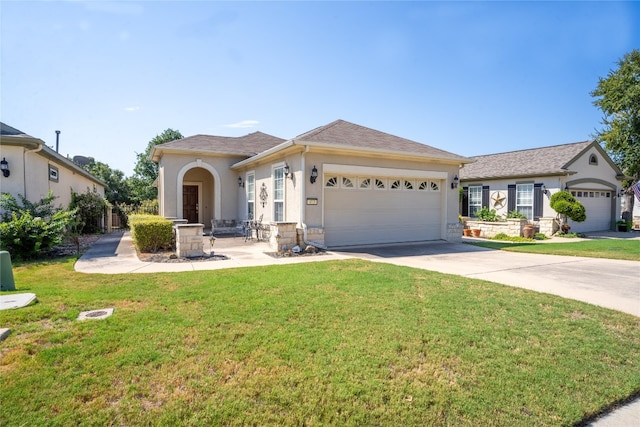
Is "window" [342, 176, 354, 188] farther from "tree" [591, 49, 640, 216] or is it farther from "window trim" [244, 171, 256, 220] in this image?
"tree" [591, 49, 640, 216]

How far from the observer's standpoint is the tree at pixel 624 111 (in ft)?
70.7

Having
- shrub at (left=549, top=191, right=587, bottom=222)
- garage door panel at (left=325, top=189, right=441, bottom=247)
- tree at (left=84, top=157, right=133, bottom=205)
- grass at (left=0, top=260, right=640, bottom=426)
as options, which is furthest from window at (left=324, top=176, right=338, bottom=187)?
tree at (left=84, top=157, right=133, bottom=205)

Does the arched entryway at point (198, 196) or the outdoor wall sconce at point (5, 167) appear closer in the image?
the outdoor wall sconce at point (5, 167)

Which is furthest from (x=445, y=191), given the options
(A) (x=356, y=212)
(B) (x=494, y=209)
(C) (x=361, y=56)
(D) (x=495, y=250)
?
(B) (x=494, y=209)

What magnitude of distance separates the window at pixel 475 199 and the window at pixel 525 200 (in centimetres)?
212

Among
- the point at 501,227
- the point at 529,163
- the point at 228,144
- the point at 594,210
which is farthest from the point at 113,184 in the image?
the point at 594,210

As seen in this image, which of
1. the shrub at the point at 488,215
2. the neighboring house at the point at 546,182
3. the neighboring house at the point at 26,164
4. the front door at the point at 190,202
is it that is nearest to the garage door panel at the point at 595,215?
the neighboring house at the point at 546,182

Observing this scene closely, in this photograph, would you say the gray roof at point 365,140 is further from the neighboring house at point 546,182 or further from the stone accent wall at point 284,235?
the neighboring house at point 546,182

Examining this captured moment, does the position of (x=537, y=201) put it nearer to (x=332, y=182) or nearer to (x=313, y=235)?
(x=332, y=182)

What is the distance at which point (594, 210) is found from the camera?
62.1 ft

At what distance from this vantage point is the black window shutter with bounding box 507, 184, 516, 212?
711 inches

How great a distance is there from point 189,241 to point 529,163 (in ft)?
60.8

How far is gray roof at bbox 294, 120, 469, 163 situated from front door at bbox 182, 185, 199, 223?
8798mm

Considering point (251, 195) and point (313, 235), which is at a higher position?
point (251, 195)
